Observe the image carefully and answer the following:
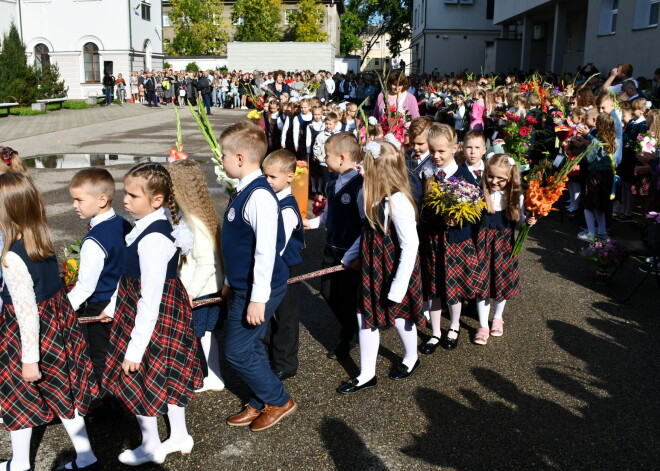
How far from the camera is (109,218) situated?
3.46 metres

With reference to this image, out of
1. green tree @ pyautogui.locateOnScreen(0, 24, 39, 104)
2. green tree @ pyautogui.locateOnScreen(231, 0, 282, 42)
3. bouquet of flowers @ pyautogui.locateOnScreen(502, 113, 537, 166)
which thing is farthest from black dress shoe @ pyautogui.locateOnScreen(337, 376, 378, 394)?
green tree @ pyautogui.locateOnScreen(231, 0, 282, 42)

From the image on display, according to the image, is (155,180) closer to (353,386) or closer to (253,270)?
(253,270)

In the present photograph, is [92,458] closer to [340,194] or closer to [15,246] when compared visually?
[15,246]

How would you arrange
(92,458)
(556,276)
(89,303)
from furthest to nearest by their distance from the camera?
(556,276)
(89,303)
(92,458)

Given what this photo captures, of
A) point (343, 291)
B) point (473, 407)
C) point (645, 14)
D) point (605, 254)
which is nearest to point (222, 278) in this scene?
point (343, 291)

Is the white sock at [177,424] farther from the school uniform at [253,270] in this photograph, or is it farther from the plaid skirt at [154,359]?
the school uniform at [253,270]

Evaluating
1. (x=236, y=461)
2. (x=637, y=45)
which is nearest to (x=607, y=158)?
(x=236, y=461)

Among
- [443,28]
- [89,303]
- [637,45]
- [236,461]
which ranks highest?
[443,28]

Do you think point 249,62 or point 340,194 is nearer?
point 340,194

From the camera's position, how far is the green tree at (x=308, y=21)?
57156 millimetres

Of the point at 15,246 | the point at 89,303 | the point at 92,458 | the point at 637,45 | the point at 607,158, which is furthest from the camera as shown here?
the point at 637,45

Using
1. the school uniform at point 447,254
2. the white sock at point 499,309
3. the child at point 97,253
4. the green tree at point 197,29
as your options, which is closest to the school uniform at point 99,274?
the child at point 97,253

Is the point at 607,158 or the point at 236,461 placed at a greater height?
the point at 607,158

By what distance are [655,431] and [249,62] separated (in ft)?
129
